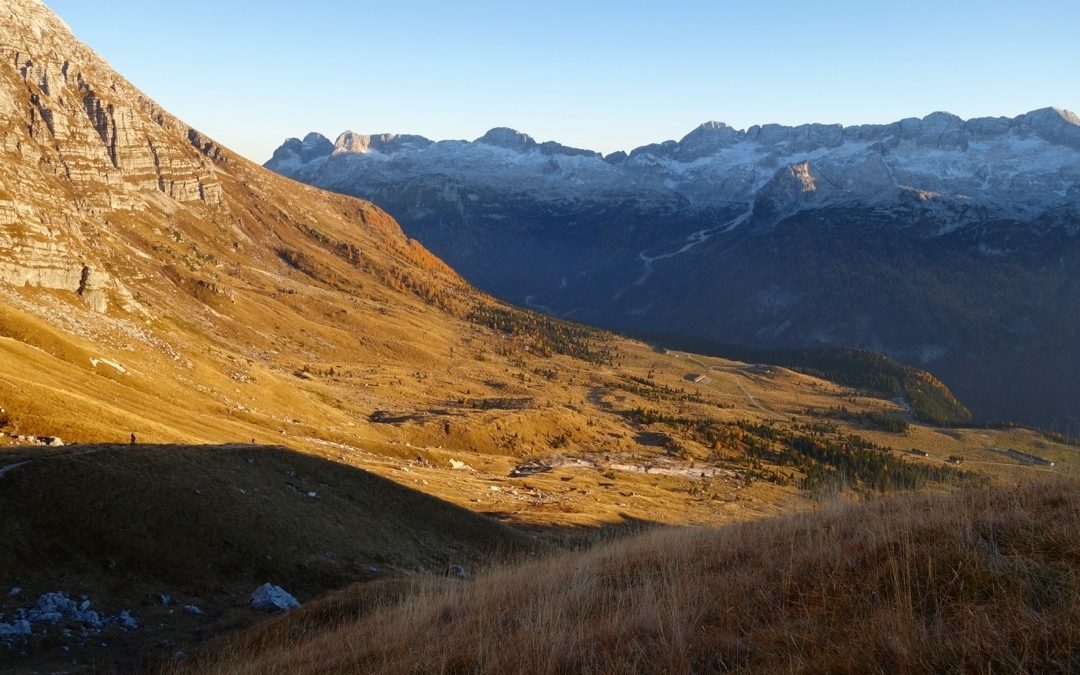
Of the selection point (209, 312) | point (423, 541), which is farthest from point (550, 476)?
point (209, 312)

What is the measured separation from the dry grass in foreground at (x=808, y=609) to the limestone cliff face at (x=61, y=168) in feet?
298

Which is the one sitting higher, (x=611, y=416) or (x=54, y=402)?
(x=54, y=402)

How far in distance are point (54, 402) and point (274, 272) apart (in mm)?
162846

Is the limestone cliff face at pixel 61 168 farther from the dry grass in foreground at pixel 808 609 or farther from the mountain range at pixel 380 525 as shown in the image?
the dry grass in foreground at pixel 808 609

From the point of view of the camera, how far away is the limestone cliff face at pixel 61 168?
289ft

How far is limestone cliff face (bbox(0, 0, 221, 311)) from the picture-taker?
289 ft

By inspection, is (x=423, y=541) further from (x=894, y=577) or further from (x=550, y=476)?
(x=550, y=476)

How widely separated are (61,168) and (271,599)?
169086 mm

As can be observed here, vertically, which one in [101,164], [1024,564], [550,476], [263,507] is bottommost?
[550,476]

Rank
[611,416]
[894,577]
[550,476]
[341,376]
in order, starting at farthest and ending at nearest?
1. [611,416]
2. [341,376]
3. [550,476]
4. [894,577]

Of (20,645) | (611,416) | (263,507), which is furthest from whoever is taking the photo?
(611,416)

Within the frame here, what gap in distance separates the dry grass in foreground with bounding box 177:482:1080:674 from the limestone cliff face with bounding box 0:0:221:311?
298 feet

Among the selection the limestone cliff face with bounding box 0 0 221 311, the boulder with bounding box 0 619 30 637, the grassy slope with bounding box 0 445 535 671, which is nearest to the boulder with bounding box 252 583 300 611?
the grassy slope with bounding box 0 445 535 671

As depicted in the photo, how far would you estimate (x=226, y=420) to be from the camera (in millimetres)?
66625
